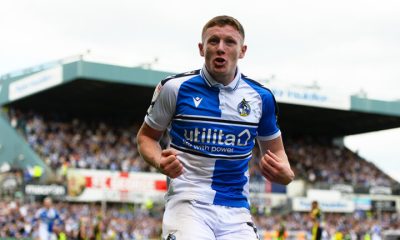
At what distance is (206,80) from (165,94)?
0.95 ft

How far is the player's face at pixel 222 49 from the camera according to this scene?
4484 millimetres

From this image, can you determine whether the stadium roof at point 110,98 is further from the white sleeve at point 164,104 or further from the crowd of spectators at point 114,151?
the white sleeve at point 164,104

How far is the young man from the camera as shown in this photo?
4484 millimetres

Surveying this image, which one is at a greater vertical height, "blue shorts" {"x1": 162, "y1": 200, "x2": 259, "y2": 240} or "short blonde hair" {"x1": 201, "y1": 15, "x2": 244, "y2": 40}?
"short blonde hair" {"x1": 201, "y1": 15, "x2": 244, "y2": 40}

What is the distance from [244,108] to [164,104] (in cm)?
53

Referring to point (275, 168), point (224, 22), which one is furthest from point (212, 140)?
point (224, 22)

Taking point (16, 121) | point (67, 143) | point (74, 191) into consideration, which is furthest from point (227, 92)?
point (16, 121)

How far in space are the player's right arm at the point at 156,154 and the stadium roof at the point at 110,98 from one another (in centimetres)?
3026

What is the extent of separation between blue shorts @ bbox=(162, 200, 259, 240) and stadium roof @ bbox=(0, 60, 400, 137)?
1206 inches

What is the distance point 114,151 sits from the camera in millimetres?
35625

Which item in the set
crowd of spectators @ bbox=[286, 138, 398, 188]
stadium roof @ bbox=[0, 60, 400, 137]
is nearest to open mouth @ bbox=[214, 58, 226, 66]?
stadium roof @ bbox=[0, 60, 400, 137]

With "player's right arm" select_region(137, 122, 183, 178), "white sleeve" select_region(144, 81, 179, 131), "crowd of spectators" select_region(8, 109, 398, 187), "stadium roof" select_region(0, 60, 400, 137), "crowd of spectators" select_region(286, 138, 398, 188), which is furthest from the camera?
"crowd of spectators" select_region(286, 138, 398, 188)

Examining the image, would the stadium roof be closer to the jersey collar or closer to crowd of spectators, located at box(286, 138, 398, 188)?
crowd of spectators, located at box(286, 138, 398, 188)

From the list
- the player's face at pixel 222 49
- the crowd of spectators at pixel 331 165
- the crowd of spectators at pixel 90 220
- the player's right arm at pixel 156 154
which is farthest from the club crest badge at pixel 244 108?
the crowd of spectators at pixel 331 165
